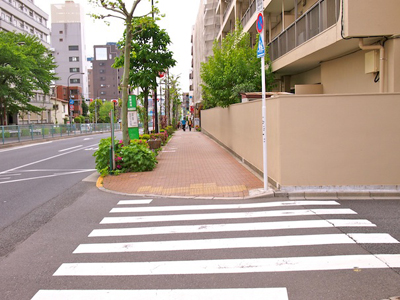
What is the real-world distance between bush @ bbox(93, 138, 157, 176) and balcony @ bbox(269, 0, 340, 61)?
287 inches

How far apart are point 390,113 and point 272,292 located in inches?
244

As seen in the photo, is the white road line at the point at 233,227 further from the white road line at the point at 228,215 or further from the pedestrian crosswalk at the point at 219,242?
the white road line at the point at 228,215

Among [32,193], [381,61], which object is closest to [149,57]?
[32,193]

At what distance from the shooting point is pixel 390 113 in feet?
28.1

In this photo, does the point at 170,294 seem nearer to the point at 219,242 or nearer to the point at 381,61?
the point at 219,242

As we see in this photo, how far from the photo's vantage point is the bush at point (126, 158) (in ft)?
42.0

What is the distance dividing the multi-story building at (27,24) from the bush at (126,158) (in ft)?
135

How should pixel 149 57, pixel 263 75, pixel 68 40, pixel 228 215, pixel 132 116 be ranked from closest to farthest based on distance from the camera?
pixel 228 215, pixel 263 75, pixel 132 116, pixel 149 57, pixel 68 40

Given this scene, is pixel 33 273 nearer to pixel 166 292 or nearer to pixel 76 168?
pixel 166 292

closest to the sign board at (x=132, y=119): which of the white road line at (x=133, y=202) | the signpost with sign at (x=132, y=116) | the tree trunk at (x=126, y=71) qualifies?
the signpost with sign at (x=132, y=116)

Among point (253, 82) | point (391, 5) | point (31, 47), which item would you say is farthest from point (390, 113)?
point (31, 47)

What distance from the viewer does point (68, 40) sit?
354 ft

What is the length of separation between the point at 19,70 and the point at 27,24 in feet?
107

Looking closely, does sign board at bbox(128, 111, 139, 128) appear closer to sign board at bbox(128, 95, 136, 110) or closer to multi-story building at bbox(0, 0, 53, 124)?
sign board at bbox(128, 95, 136, 110)
